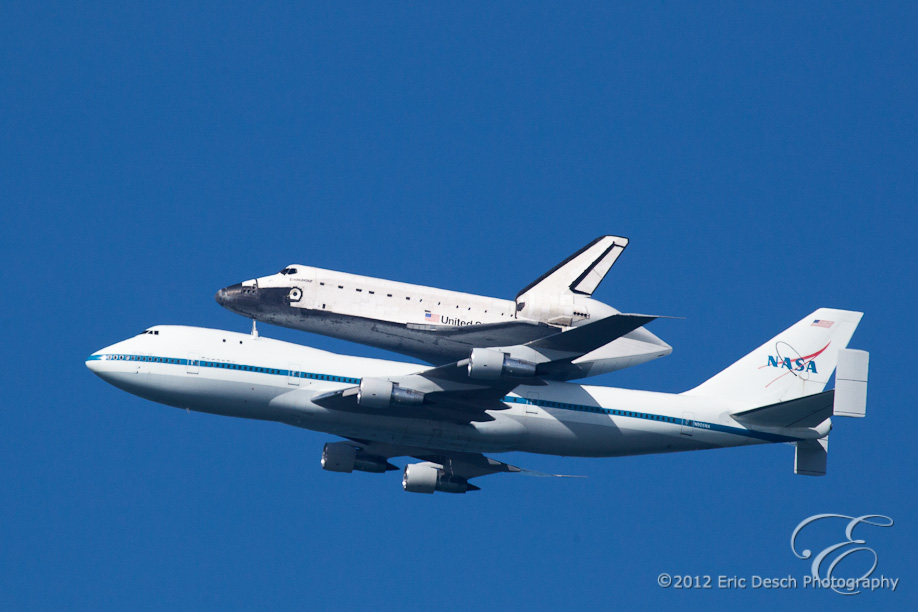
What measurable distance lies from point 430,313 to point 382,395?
4.39 metres

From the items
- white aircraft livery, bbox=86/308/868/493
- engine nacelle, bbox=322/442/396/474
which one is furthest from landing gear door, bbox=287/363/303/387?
engine nacelle, bbox=322/442/396/474

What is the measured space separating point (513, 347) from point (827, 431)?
15.7 meters

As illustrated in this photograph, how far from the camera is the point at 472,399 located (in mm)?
46188

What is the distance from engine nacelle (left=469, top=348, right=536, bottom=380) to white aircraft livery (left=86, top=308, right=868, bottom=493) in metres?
0.05

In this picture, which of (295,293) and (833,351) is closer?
(295,293)

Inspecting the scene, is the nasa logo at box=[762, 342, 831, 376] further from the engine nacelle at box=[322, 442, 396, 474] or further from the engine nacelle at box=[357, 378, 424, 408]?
the engine nacelle at box=[322, 442, 396, 474]

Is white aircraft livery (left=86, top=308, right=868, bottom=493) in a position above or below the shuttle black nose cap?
below

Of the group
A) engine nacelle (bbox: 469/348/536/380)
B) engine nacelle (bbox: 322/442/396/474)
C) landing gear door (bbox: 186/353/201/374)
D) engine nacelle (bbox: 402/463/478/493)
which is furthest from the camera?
engine nacelle (bbox: 402/463/478/493)

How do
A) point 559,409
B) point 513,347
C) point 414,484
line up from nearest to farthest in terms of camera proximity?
point 513,347 < point 559,409 < point 414,484

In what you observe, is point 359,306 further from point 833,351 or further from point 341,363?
point 833,351

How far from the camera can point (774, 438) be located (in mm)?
49469

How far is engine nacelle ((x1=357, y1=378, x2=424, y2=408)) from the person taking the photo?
44219 mm

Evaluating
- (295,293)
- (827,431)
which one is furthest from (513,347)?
(827,431)

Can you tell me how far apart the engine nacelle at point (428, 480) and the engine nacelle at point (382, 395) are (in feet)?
24.2
